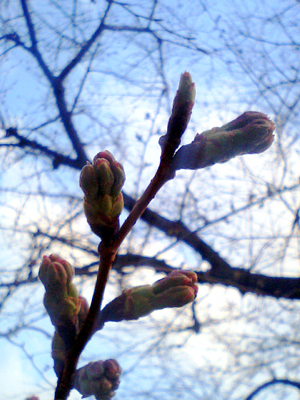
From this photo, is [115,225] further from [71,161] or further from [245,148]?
[71,161]

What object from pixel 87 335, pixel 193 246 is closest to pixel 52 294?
pixel 87 335

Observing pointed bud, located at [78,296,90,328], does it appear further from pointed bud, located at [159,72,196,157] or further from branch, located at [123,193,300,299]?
branch, located at [123,193,300,299]

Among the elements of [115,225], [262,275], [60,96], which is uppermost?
[60,96]

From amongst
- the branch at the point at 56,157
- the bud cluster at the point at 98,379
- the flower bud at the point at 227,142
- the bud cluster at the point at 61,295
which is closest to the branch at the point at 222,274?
the branch at the point at 56,157

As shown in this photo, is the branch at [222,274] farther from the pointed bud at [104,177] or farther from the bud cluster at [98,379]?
the pointed bud at [104,177]

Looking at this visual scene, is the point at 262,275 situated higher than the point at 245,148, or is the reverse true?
the point at 262,275

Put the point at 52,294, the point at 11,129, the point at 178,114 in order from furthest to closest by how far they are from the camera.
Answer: the point at 11,129
the point at 52,294
the point at 178,114
